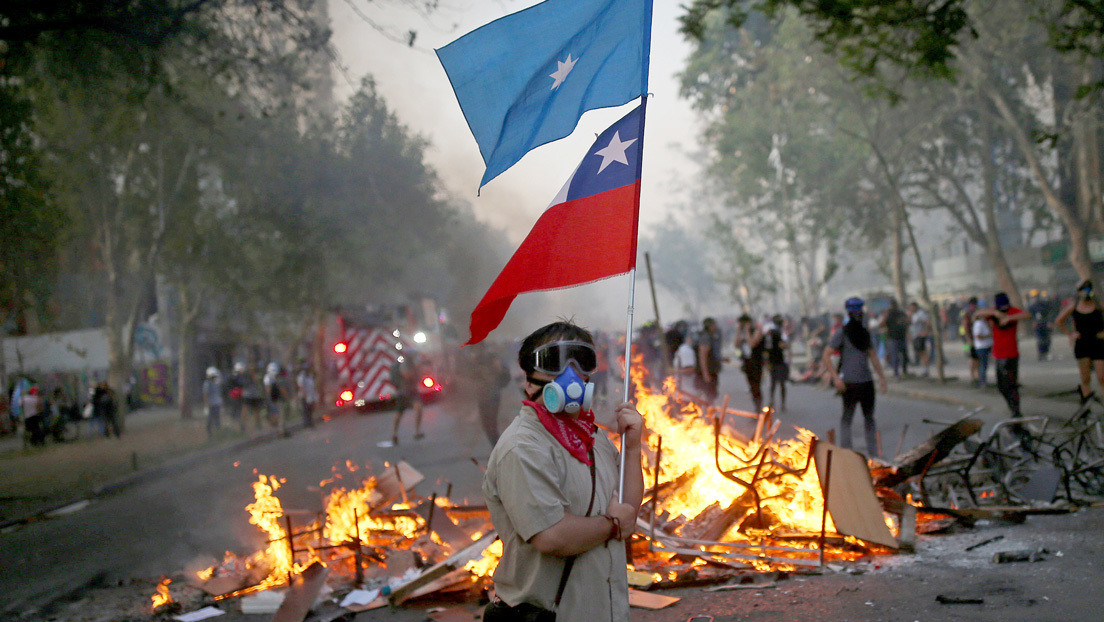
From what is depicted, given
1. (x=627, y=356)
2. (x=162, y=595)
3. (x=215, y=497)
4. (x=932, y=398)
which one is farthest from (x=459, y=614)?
(x=932, y=398)

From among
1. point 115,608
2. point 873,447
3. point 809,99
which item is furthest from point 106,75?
point 809,99

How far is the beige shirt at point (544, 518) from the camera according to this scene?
2324mm

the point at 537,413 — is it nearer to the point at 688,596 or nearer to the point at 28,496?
the point at 688,596

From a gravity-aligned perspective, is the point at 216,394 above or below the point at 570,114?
below

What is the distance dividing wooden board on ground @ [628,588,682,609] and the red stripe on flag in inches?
87.8

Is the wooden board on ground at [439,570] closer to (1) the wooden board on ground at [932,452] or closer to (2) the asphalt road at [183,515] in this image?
(2) the asphalt road at [183,515]

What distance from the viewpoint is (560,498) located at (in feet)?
7.80

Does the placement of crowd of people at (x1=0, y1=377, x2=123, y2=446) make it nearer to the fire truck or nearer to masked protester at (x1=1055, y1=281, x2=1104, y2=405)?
the fire truck

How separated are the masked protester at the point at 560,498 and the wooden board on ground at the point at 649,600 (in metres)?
2.46

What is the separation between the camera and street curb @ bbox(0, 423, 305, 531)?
1020 cm

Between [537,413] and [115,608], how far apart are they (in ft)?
15.8

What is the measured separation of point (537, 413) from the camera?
8.23 ft

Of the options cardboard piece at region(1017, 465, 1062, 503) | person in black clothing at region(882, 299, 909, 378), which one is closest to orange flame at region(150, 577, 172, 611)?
cardboard piece at region(1017, 465, 1062, 503)

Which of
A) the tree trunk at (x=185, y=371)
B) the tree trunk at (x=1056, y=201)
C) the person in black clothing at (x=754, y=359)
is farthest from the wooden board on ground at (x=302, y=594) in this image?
the tree trunk at (x=1056, y=201)
